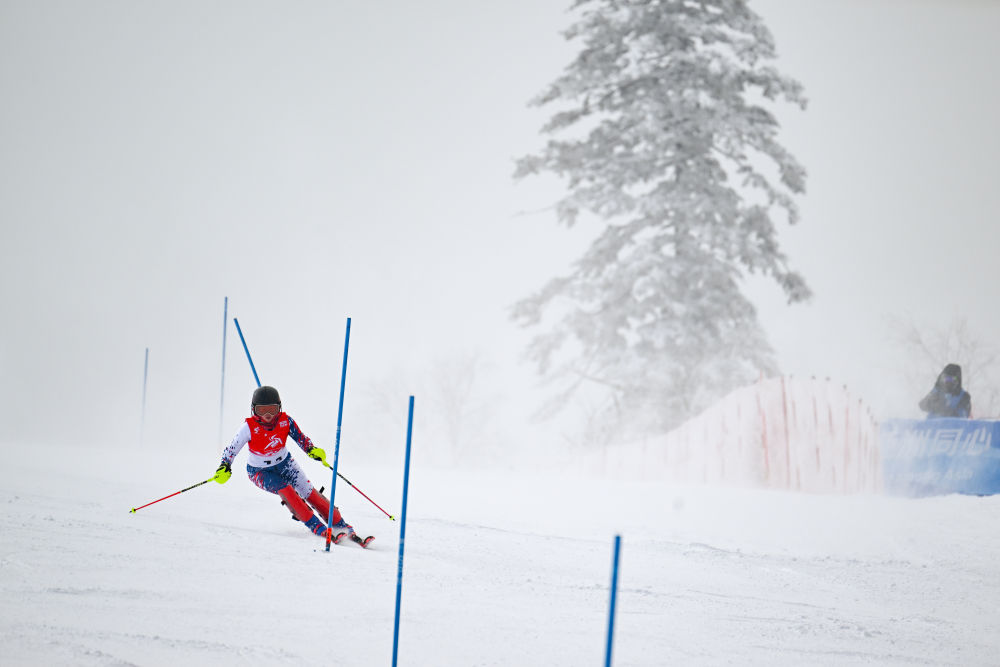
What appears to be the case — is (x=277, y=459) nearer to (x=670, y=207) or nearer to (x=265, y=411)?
(x=265, y=411)

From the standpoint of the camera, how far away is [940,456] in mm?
7227

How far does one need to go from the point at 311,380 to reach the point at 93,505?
11877mm

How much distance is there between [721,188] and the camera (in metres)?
10.7

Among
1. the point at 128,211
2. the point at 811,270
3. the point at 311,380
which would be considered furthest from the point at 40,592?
the point at 811,270

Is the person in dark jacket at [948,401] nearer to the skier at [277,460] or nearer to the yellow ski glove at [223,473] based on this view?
the skier at [277,460]

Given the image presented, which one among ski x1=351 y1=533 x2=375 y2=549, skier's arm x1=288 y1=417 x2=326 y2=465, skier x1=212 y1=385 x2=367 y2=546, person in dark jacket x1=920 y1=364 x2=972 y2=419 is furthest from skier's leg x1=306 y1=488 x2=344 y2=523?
person in dark jacket x1=920 y1=364 x2=972 y2=419

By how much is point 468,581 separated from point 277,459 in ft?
4.03

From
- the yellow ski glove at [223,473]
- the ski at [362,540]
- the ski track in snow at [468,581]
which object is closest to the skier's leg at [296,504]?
the ski track in snow at [468,581]

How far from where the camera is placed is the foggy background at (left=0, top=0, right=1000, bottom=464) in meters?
15.2

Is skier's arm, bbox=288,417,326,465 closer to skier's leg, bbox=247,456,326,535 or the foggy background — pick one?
skier's leg, bbox=247,456,326,535

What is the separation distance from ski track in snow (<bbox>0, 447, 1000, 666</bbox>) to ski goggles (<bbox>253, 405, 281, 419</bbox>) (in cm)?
77

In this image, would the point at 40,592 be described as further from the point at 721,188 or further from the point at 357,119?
the point at 357,119

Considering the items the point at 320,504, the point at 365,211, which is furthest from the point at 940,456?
the point at 365,211

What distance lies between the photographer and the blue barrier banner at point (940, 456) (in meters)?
6.90
